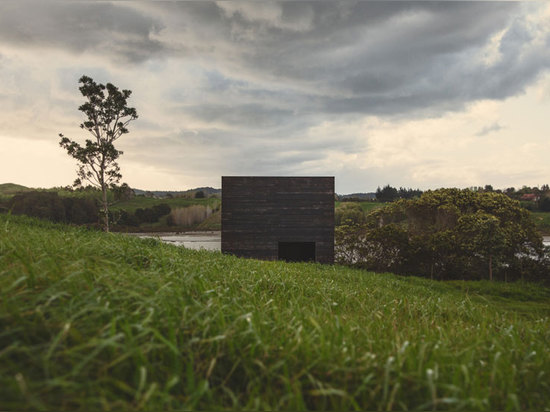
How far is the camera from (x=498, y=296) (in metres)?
16.8

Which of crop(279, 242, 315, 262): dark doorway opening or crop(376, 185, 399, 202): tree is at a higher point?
crop(376, 185, 399, 202): tree

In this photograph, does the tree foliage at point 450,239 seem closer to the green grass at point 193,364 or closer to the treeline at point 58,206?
the green grass at point 193,364

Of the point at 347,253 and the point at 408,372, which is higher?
the point at 408,372

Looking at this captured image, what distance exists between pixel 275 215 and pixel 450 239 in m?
12.2

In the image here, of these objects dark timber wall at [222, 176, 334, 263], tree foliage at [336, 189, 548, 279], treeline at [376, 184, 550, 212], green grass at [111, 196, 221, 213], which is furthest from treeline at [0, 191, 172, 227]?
treeline at [376, 184, 550, 212]

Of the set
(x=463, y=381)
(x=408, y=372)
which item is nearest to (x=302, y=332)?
(x=408, y=372)

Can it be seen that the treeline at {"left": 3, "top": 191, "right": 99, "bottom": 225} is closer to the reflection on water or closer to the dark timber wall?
the reflection on water

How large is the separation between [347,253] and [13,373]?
24374 mm

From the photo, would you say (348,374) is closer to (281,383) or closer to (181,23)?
(281,383)

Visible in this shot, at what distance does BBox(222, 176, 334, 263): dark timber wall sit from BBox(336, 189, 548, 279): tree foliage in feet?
15.6

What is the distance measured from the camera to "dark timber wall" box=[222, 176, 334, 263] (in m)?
20.9

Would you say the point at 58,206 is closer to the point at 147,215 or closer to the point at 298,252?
the point at 147,215

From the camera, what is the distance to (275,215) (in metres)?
21.1

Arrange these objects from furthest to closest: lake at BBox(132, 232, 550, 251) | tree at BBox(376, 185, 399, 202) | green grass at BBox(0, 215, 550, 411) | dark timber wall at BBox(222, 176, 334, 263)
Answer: tree at BBox(376, 185, 399, 202)
dark timber wall at BBox(222, 176, 334, 263)
lake at BBox(132, 232, 550, 251)
green grass at BBox(0, 215, 550, 411)
